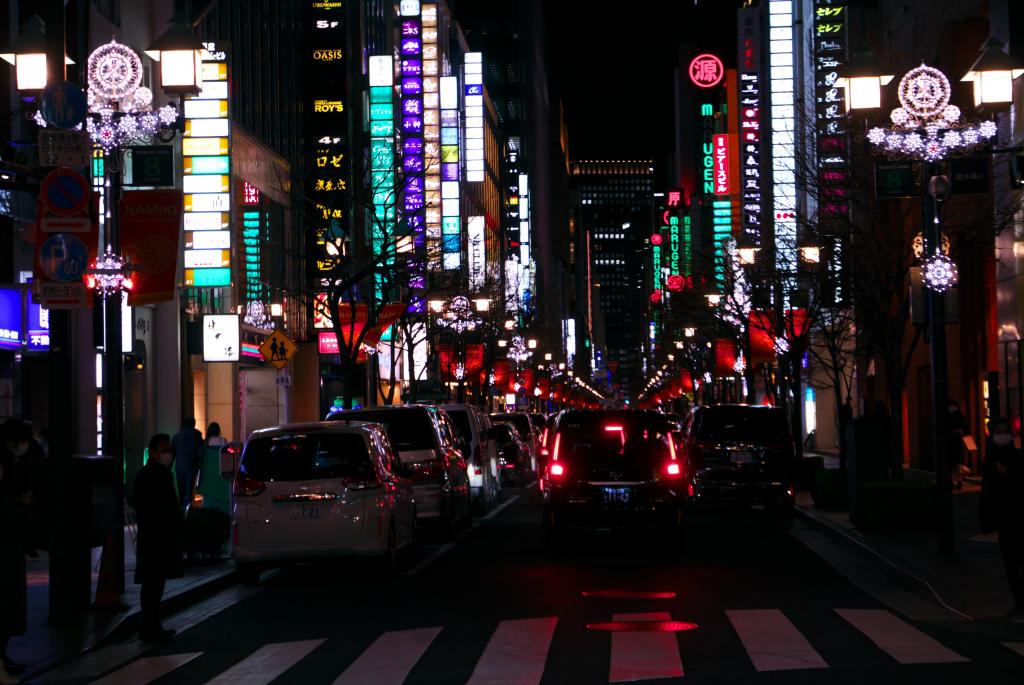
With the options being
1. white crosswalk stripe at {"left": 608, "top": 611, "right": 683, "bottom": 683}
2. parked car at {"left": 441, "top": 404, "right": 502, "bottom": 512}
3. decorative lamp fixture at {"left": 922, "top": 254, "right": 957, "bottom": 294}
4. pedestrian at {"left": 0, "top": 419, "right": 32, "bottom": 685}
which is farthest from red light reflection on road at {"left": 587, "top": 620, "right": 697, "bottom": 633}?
parked car at {"left": 441, "top": 404, "right": 502, "bottom": 512}

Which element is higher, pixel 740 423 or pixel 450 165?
pixel 450 165

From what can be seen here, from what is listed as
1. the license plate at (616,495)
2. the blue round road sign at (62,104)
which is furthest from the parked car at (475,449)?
the blue round road sign at (62,104)

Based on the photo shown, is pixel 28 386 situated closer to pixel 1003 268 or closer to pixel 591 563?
pixel 591 563

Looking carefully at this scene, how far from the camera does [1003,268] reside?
1318 inches

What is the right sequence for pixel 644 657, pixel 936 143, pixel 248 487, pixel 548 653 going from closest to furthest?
pixel 644 657 → pixel 548 653 → pixel 248 487 → pixel 936 143

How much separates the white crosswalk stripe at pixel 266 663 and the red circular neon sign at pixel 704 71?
144104 millimetres

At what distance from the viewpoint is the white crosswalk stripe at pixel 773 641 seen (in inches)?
451

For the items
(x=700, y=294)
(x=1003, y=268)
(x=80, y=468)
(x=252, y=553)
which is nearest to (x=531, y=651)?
(x=80, y=468)

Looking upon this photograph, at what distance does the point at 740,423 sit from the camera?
1175 inches

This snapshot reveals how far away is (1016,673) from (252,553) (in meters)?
9.72

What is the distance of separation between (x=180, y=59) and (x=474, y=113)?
9105 centimetres

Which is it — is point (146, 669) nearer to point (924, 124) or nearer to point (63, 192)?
point (63, 192)

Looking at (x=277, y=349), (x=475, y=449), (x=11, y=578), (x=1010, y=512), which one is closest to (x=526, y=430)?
(x=277, y=349)

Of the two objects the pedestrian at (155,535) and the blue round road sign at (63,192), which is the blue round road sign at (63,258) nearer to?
the blue round road sign at (63,192)
